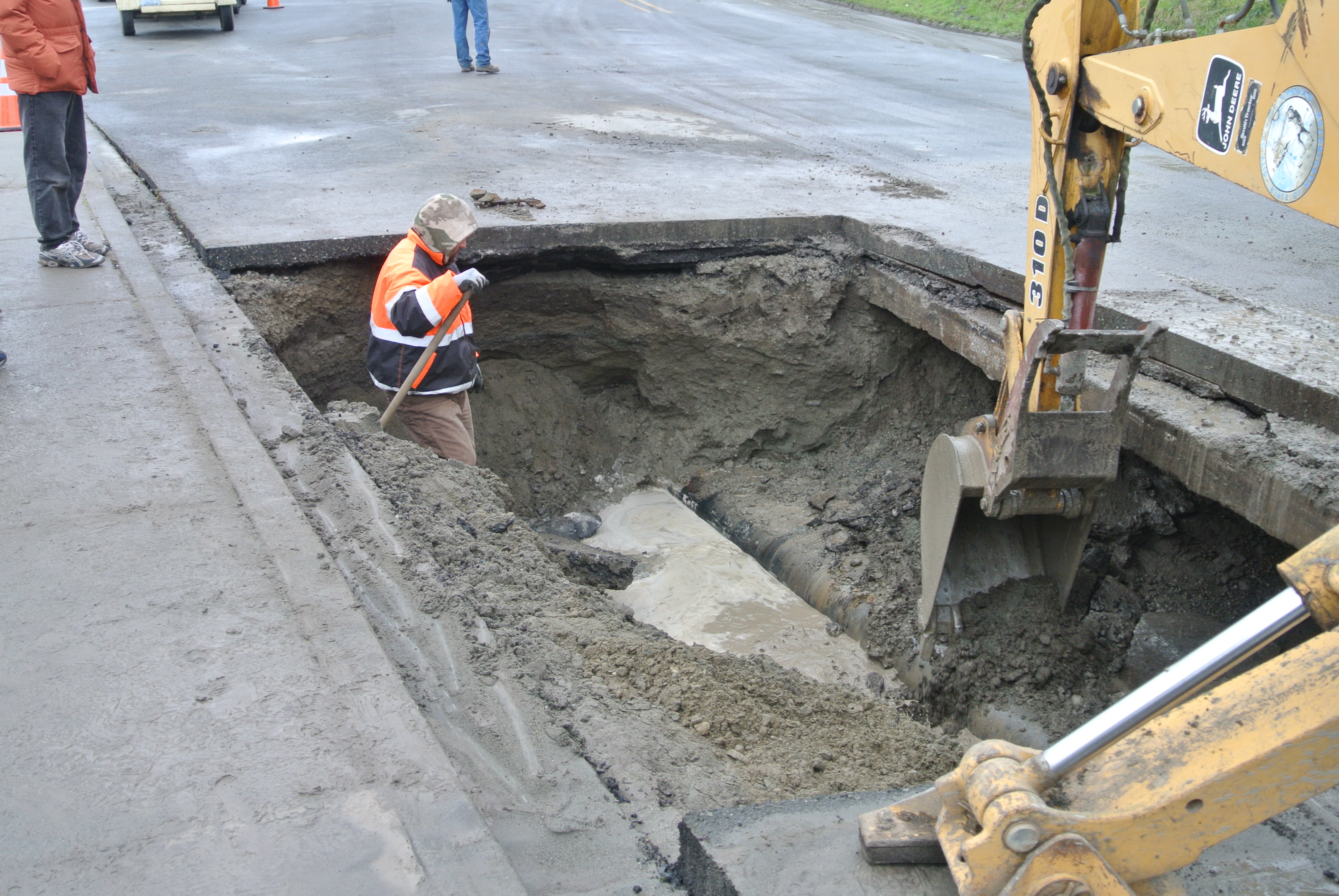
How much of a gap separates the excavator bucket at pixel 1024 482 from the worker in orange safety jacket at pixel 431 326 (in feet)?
8.89

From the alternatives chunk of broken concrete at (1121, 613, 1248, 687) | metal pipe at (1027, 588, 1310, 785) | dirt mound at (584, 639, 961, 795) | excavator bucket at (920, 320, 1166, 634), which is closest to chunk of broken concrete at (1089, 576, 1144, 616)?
chunk of broken concrete at (1121, 613, 1248, 687)

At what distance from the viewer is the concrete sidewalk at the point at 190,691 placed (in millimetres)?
2096

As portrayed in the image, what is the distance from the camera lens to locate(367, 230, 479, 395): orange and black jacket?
5.40 meters

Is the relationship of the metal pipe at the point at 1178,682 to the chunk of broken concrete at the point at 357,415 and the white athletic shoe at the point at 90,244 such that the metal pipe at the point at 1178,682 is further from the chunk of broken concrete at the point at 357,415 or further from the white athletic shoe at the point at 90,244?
the white athletic shoe at the point at 90,244

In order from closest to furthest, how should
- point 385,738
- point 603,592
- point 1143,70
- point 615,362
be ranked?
point 385,738
point 1143,70
point 603,592
point 615,362

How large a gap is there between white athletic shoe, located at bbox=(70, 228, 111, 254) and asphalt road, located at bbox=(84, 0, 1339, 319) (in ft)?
1.74

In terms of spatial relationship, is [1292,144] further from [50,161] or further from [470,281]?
[50,161]

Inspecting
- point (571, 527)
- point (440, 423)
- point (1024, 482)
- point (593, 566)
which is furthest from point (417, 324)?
point (1024, 482)

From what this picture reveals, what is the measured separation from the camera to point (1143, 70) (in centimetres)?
290

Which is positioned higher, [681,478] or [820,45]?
[820,45]

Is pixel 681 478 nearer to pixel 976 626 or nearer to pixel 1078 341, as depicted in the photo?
pixel 976 626

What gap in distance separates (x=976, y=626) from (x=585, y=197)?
423 centimetres

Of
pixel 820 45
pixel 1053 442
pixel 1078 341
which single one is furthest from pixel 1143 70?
pixel 820 45

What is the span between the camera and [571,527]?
6.94m
